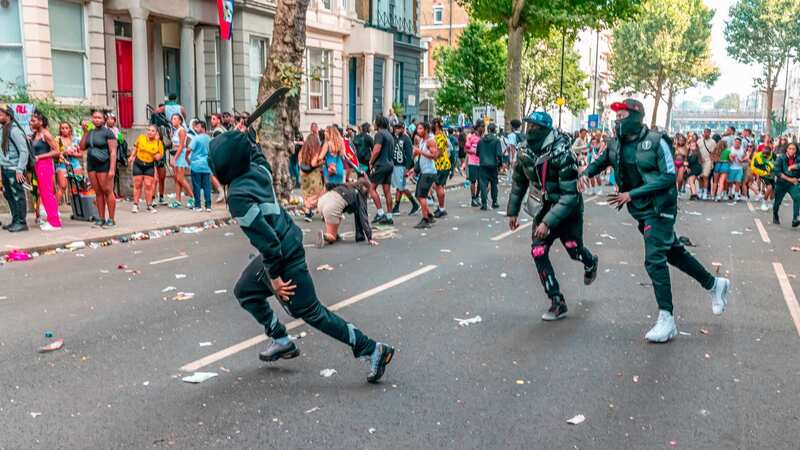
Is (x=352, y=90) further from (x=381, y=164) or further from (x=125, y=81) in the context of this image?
(x=381, y=164)

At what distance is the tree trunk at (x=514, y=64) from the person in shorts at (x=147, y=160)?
20.7 metres

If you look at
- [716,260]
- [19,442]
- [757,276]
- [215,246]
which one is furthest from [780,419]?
[215,246]

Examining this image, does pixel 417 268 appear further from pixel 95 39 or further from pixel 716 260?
pixel 95 39

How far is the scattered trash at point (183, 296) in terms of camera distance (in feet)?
26.1

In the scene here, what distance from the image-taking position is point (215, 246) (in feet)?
38.8

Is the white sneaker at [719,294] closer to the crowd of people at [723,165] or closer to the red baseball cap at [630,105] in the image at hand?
the red baseball cap at [630,105]

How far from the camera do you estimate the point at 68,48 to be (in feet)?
59.2

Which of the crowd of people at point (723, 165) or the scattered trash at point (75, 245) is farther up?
the crowd of people at point (723, 165)

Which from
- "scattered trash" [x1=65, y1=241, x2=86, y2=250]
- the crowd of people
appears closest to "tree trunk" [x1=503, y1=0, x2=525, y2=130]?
the crowd of people

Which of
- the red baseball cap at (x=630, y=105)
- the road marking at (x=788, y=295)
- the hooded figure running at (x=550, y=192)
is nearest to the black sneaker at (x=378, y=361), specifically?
the hooded figure running at (x=550, y=192)

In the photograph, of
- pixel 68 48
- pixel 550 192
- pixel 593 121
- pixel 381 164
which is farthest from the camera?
pixel 593 121

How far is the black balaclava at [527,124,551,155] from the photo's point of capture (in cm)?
710

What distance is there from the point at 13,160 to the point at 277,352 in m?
8.32

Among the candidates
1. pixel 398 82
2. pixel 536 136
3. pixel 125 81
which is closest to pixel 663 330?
pixel 536 136
